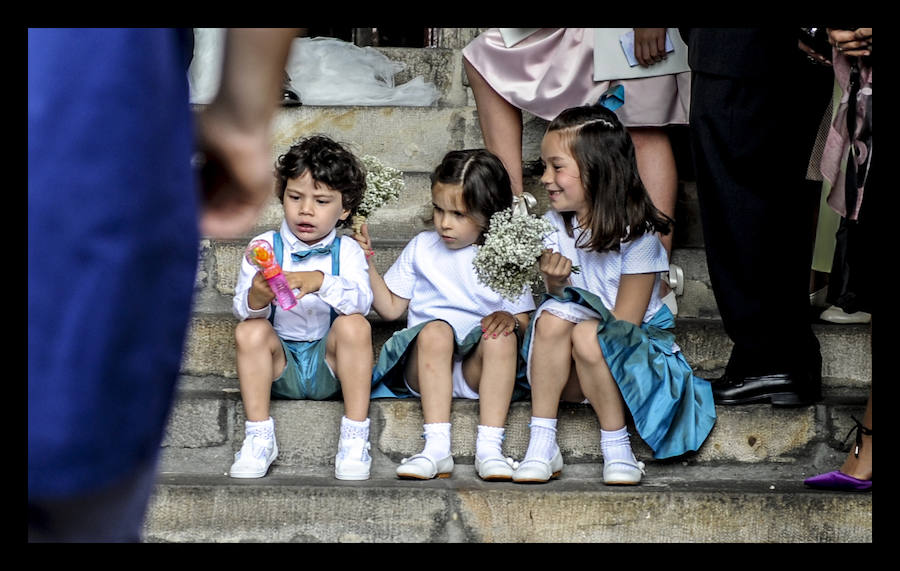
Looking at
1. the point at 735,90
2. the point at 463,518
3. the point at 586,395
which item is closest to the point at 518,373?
the point at 586,395

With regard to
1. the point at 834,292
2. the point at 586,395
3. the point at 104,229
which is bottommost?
the point at 586,395

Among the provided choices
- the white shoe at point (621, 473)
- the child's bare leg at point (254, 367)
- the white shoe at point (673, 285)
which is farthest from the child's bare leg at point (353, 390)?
the white shoe at point (673, 285)

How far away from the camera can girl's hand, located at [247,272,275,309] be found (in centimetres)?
323

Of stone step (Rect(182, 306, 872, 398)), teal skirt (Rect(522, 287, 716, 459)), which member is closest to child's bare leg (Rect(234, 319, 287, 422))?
stone step (Rect(182, 306, 872, 398))

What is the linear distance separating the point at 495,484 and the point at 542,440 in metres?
0.19

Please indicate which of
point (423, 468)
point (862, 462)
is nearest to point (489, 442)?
point (423, 468)

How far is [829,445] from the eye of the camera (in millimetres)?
3340

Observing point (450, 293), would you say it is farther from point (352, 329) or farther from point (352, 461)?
point (352, 461)

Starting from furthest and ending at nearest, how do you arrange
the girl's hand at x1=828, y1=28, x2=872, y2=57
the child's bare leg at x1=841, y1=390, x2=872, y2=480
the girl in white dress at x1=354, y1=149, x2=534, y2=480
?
the girl in white dress at x1=354, y1=149, x2=534, y2=480, the child's bare leg at x1=841, y1=390, x2=872, y2=480, the girl's hand at x1=828, y1=28, x2=872, y2=57

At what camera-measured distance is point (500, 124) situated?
4.11m

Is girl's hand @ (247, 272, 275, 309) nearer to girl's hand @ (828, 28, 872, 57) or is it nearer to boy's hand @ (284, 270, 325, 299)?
boy's hand @ (284, 270, 325, 299)

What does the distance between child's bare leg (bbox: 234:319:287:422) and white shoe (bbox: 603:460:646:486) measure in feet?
3.25
